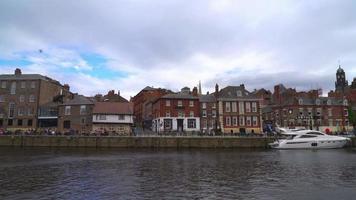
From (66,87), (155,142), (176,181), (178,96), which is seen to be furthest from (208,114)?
(176,181)

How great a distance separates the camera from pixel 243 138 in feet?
201

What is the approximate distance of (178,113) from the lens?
76812 millimetres

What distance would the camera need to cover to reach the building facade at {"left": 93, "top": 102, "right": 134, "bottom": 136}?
74.6 meters

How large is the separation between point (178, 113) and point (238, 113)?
13741 millimetres

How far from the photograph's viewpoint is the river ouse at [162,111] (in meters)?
76.1

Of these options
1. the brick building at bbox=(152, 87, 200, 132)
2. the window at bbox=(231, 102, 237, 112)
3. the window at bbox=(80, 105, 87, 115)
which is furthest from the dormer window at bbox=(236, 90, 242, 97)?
the window at bbox=(80, 105, 87, 115)

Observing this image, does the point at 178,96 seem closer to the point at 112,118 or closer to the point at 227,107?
the point at 227,107

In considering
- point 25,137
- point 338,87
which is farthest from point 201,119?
point 338,87

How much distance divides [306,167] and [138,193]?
739 inches

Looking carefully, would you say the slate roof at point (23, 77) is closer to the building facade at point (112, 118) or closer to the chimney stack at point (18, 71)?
the chimney stack at point (18, 71)

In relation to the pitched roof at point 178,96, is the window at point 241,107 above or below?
below

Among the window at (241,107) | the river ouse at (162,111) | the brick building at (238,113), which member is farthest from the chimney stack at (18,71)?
the window at (241,107)

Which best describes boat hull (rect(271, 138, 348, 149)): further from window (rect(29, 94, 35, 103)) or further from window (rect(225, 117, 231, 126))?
window (rect(29, 94, 35, 103))

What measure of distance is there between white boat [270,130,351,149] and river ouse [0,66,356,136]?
1585 cm
